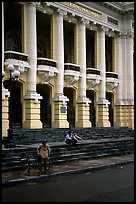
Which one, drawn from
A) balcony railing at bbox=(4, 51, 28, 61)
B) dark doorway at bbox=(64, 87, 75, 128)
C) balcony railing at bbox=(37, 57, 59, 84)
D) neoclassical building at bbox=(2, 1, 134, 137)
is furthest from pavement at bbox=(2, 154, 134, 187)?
dark doorway at bbox=(64, 87, 75, 128)

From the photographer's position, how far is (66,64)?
31.4 metres

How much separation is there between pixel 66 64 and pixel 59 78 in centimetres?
196

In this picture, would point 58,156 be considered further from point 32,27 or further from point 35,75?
point 32,27

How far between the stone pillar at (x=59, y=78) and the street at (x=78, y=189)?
15165 millimetres

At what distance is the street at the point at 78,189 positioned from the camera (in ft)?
30.4

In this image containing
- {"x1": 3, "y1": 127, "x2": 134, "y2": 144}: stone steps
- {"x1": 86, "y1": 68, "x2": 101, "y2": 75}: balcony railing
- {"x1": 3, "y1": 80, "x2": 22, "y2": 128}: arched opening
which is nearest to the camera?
{"x1": 3, "y1": 127, "x2": 134, "y2": 144}: stone steps

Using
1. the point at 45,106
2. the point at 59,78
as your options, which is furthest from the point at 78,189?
the point at 45,106

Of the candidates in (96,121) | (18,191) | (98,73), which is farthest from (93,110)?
(18,191)

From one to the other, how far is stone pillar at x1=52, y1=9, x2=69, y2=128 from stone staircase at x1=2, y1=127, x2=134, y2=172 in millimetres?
2115

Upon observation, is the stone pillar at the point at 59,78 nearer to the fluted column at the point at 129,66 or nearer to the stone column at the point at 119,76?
the stone column at the point at 119,76

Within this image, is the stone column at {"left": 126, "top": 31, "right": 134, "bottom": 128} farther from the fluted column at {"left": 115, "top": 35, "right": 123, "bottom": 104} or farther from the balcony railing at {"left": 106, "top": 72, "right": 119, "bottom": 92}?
the balcony railing at {"left": 106, "top": 72, "right": 119, "bottom": 92}

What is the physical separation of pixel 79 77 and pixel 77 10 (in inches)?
250

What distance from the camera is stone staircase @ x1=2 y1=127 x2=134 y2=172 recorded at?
16.4 metres

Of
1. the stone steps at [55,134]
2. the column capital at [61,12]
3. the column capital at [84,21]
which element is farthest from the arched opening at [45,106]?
the column capital at [84,21]
